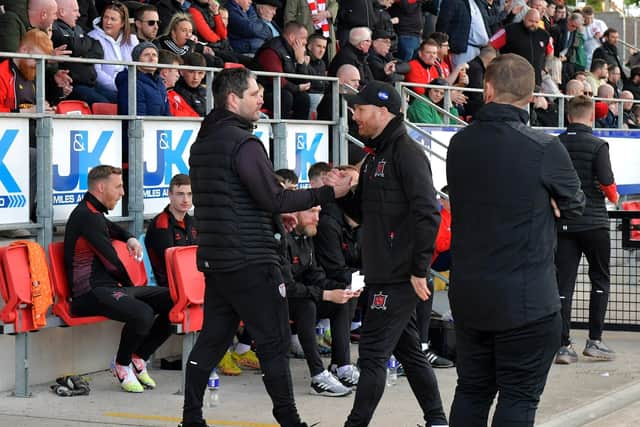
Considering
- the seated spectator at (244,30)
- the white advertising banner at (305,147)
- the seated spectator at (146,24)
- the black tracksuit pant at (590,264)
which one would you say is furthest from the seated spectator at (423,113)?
the black tracksuit pant at (590,264)

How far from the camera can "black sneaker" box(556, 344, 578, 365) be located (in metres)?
9.73

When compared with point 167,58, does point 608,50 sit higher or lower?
higher

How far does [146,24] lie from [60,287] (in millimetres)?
3830

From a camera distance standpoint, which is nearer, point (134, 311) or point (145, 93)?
point (134, 311)

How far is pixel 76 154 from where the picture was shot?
28.0 ft

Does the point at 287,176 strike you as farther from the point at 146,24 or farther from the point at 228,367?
the point at 146,24

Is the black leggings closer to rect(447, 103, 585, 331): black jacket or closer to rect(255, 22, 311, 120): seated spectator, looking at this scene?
rect(447, 103, 585, 331): black jacket

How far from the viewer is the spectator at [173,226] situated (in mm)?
8547

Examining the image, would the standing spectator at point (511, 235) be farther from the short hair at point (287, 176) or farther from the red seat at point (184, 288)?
the short hair at point (287, 176)

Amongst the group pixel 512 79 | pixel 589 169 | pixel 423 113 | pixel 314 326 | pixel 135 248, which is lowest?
pixel 314 326

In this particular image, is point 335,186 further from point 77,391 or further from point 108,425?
point 77,391

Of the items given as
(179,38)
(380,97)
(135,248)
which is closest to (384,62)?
(179,38)

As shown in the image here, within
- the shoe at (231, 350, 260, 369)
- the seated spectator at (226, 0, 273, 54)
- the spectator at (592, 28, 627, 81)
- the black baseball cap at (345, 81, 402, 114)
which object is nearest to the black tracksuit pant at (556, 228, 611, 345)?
the shoe at (231, 350, 260, 369)

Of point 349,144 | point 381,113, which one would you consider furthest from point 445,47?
point 381,113
